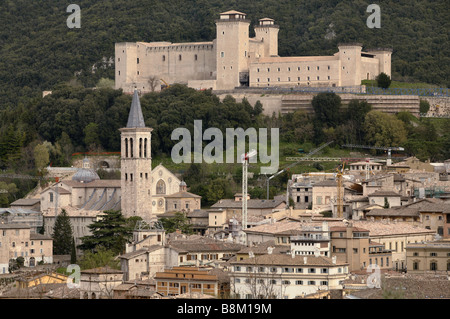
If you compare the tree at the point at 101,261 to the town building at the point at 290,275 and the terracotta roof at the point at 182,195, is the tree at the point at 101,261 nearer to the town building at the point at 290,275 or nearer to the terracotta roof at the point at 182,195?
the town building at the point at 290,275

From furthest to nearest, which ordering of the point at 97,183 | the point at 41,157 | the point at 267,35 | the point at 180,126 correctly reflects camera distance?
the point at 267,35, the point at 180,126, the point at 41,157, the point at 97,183

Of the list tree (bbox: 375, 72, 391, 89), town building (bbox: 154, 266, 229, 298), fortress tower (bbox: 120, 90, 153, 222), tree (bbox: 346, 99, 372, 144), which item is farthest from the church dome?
town building (bbox: 154, 266, 229, 298)

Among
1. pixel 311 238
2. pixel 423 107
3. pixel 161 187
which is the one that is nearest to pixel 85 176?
pixel 161 187

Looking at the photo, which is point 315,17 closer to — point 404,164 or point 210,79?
point 210,79

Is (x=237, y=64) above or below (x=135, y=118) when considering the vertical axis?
above

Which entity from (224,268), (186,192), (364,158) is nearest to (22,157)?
(186,192)

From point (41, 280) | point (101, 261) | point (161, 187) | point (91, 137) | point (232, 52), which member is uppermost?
point (232, 52)

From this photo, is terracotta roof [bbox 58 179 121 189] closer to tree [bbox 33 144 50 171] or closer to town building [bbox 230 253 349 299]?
tree [bbox 33 144 50 171]

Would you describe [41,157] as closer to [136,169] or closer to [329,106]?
[136,169]
